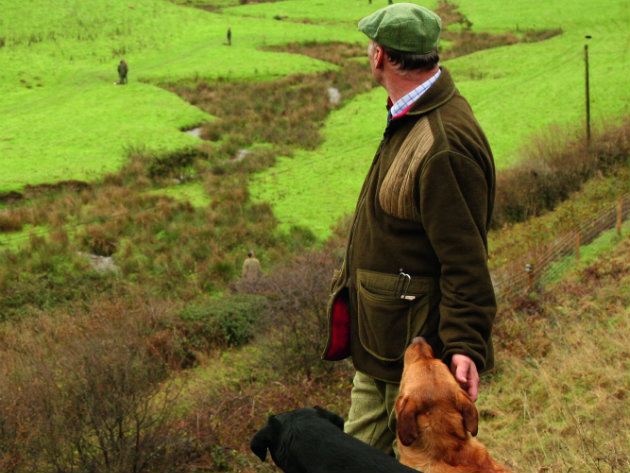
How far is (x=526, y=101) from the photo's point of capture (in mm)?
25469

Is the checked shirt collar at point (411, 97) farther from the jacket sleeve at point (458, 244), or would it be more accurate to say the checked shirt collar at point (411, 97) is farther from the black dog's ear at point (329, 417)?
the black dog's ear at point (329, 417)

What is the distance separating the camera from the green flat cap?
237 centimetres

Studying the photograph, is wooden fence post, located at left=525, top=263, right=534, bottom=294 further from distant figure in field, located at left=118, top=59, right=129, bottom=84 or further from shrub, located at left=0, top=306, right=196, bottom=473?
distant figure in field, located at left=118, top=59, right=129, bottom=84

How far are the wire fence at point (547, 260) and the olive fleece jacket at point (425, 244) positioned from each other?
800 centimetres

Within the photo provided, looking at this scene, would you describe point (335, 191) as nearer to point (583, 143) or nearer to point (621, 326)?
point (583, 143)

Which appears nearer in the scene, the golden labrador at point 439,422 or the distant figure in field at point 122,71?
the golden labrador at point 439,422

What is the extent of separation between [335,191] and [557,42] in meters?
21.0

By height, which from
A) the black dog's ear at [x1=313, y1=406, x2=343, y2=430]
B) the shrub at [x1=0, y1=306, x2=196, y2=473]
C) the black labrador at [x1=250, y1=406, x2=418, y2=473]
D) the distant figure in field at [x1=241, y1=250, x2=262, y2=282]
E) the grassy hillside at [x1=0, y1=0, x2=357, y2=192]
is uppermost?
the black labrador at [x1=250, y1=406, x2=418, y2=473]

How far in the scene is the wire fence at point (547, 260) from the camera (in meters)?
10.6

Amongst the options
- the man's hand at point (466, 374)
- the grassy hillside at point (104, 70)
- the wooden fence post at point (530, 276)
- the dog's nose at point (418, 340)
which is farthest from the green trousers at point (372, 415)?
the grassy hillside at point (104, 70)

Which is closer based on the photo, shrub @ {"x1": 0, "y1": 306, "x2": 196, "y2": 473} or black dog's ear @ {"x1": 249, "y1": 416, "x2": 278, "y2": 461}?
black dog's ear @ {"x1": 249, "y1": 416, "x2": 278, "y2": 461}

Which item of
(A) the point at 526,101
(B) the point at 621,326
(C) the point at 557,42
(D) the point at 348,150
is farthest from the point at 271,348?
(C) the point at 557,42

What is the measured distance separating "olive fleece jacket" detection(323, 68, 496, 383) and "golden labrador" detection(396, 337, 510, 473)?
0.13m

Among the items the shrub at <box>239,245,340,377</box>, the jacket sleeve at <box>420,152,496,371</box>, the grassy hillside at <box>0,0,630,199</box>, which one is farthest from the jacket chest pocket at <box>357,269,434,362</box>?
the grassy hillside at <box>0,0,630,199</box>
